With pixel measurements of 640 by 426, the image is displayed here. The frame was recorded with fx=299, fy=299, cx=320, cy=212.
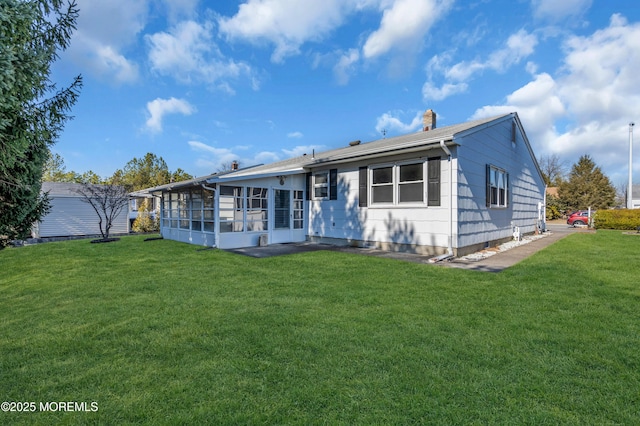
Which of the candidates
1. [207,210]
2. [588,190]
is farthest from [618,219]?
[207,210]

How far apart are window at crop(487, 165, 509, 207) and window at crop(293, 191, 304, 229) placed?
6986mm

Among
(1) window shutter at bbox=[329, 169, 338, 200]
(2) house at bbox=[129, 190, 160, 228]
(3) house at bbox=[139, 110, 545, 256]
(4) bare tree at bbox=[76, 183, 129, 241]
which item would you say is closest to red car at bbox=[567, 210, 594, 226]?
(3) house at bbox=[139, 110, 545, 256]

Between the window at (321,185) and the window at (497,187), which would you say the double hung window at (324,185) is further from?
the window at (497,187)

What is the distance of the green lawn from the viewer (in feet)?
6.88

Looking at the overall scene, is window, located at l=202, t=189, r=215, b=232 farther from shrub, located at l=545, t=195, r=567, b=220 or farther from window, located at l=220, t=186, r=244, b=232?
shrub, located at l=545, t=195, r=567, b=220

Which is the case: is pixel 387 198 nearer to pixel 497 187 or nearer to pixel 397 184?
pixel 397 184

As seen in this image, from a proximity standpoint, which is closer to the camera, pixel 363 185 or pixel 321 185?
pixel 363 185

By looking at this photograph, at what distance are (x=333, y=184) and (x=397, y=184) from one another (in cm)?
270

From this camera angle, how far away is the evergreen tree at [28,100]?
2.40 metres

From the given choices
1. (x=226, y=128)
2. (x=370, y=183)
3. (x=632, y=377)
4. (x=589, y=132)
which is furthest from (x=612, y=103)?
(x=632, y=377)

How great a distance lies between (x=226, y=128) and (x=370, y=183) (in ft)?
47.2

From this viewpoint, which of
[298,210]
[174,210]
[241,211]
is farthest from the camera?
[174,210]

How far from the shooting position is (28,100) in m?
2.83

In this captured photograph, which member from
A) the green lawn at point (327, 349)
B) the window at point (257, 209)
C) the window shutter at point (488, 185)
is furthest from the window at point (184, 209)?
the window shutter at point (488, 185)
